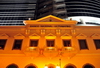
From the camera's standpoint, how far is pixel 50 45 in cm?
1792

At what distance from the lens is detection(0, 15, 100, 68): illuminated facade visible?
52.0ft

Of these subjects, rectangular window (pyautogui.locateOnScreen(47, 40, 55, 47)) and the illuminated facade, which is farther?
rectangular window (pyautogui.locateOnScreen(47, 40, 55, 47))

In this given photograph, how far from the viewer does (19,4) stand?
192 feet

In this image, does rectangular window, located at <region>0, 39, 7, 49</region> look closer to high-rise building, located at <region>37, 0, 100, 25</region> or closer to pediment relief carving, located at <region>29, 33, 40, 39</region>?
pediment relief carving, located at <region>29, 33, 40, 39</region>

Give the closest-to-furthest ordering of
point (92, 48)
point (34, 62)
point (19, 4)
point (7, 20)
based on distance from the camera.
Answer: point (34, 62)
point (92, 48)
point (7, 20)
point (19, 4)

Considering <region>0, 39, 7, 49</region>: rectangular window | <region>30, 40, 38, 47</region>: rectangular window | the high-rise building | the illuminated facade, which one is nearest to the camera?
the illuminated facade

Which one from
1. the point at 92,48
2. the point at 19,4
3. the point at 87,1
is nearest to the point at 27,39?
the point at 92,48

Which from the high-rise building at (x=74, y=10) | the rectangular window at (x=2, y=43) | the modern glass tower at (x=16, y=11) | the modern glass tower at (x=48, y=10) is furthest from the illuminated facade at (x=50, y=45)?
the modern glass tower at (x=16, y=11)

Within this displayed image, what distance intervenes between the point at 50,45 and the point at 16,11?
4350 centimetres

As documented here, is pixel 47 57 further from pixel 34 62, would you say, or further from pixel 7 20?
pixel 7 20

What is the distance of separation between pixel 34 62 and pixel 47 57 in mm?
1793

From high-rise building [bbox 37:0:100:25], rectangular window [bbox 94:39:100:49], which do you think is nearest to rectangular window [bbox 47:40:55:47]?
rectangular window [bbox 94:39:100:49]

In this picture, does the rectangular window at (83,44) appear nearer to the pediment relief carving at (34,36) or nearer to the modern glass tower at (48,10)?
the pediment relief carving at (34,36)

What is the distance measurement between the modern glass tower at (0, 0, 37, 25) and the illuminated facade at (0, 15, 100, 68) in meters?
34.7
